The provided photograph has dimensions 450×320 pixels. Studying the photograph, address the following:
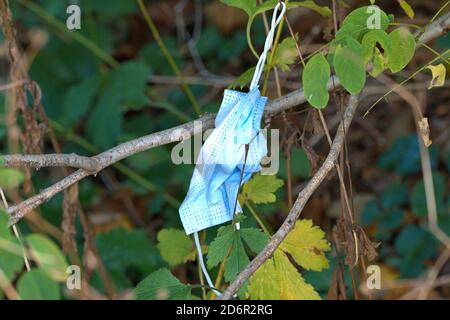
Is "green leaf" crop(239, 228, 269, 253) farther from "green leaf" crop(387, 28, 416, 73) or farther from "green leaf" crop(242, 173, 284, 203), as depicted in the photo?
"green leaf" crop(387, 28, 416, 73)

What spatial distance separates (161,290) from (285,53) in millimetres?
492

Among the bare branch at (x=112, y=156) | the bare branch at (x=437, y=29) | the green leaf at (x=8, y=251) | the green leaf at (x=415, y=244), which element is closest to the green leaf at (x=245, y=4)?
the bare branch at (x=112, y=156)

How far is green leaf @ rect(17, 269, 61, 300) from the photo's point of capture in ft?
3.23

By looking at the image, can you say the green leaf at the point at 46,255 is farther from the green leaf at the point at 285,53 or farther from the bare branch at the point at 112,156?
the green leaf at the point at 285,53

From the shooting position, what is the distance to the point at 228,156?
4.45ft

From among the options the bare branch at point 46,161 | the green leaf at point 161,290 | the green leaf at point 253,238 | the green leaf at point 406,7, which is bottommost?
the green leaf at point 161,290

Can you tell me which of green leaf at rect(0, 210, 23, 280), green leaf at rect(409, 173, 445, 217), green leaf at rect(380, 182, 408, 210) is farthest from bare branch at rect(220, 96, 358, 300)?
green leaf at rect(380, 182, 408, 210)

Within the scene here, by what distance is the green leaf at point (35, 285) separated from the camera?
3.23 feet

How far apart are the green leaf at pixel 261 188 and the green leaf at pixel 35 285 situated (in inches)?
23.6

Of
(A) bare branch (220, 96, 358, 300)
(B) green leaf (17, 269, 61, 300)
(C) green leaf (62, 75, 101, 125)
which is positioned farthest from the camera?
(C) green leaf (62, 75, 101, 125)

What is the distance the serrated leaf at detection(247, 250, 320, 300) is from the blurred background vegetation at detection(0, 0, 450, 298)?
39 centimetres

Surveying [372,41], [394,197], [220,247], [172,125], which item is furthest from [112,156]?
[394,197]
